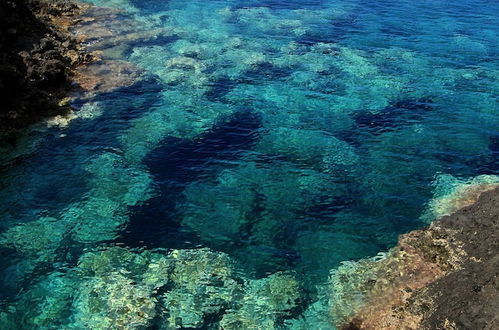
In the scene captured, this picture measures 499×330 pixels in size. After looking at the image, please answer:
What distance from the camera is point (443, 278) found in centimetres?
1356

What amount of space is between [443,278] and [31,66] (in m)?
24.0

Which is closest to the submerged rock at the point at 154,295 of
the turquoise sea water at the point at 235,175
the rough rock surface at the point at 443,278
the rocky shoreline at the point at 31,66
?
the turquoise sea water at the point at 235,175

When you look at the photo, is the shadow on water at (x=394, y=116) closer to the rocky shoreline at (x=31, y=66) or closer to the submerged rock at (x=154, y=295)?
the submerged rock at (x=154, y=295)

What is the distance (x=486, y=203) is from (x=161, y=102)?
688 inches

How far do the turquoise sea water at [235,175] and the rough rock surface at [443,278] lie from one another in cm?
110

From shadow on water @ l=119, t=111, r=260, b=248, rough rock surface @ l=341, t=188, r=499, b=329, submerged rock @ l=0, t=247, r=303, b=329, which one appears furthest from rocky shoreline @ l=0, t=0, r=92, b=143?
rough rock surface @ l=341, t=188, r=499, b=329

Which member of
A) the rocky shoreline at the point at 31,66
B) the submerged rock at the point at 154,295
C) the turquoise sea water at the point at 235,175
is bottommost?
the submerged rock at the point at 154,295

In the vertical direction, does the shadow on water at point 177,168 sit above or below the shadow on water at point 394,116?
Result: below

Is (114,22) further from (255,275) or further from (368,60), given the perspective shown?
(255,275)

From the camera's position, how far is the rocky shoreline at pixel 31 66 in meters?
22.2

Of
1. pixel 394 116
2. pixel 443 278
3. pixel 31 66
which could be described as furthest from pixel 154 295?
pixel 31 66

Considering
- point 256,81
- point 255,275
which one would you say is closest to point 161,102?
point 256,81

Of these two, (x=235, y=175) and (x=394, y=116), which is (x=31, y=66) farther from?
(x=394, y=116)

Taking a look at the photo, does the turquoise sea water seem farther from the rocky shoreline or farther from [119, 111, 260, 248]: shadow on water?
the rocky shoreline
